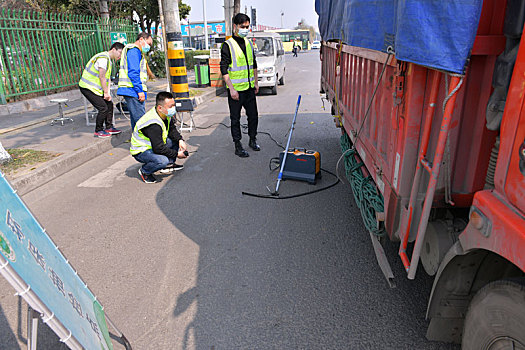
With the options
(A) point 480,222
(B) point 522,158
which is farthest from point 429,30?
(A) point 480,222

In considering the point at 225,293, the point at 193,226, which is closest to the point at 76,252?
the point at 193,226

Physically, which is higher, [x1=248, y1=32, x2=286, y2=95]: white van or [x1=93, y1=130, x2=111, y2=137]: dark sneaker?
[x1=248, y1=32, x2=286, y2=95]: white van

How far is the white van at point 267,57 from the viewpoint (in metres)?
12.9

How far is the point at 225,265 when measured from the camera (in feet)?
11.1

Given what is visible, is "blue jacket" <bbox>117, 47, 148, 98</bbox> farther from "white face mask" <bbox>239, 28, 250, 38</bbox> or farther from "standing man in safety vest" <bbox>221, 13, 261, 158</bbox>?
"white face mask" <bbox>239, 28, 250, 38</bbox>

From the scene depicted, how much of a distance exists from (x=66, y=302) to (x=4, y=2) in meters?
25.3

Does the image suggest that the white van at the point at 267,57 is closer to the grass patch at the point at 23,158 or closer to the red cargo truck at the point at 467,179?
the grass patch at the point at 23,158

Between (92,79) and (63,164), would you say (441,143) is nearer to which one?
(63,164)

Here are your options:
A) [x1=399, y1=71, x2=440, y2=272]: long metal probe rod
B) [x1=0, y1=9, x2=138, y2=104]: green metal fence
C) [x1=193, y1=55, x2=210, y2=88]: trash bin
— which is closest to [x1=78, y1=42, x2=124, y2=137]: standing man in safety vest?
[x1=0, y1=9, x2=138, y2=104]: green metal fence

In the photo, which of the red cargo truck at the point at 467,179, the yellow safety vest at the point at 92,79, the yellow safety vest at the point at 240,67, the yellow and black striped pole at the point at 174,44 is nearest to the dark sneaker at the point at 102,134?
the yellow safety vest at the point at 92,79

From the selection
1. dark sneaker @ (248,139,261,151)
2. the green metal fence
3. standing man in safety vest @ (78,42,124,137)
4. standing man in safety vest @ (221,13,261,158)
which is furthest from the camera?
the green metal fence

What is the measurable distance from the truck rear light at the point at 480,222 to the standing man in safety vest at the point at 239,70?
490 centimetres

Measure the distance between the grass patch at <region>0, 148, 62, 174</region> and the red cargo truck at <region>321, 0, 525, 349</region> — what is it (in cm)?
518

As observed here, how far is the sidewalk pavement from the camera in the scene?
5430mm
